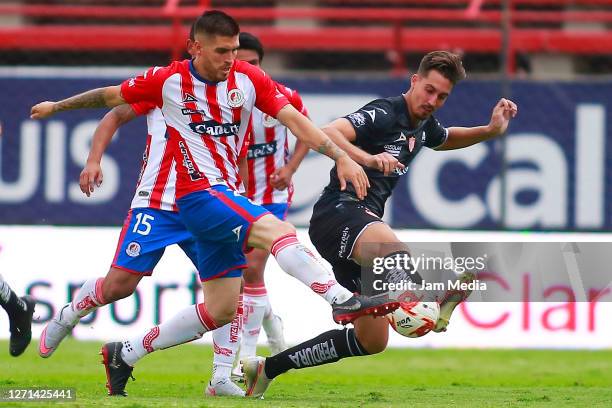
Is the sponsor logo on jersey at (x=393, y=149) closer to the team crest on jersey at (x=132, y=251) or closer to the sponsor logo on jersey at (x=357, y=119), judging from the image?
the sponsor logo on jersey at (x=357, y=119)

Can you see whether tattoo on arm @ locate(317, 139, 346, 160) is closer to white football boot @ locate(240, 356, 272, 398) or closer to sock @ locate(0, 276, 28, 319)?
white football boot @ locate(240, 356, 272, 398)

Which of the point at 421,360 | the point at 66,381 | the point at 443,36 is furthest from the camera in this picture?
the point at 443,36

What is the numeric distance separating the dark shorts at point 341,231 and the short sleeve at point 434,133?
2.60 feet

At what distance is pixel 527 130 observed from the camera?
45.0ft

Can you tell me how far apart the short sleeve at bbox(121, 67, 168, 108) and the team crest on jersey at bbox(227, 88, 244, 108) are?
0.37 meters

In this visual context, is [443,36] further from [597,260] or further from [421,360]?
[421,360]

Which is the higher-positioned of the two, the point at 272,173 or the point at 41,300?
the point at 272,173

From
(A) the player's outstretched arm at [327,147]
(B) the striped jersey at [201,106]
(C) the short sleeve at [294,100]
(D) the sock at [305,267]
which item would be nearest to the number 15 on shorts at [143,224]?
(B) the striped jersey at [201,106]

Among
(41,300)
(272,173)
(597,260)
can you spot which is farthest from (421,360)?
(41,300)

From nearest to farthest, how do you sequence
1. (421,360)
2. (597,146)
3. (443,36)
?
(421,360), (597,146), (443,36)

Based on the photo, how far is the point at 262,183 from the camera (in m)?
9.02

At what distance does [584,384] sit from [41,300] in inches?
195

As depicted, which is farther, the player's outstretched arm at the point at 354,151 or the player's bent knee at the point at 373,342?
the player's bent knee at the point at 373,342

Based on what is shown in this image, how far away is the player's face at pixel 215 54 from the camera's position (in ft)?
21.8
